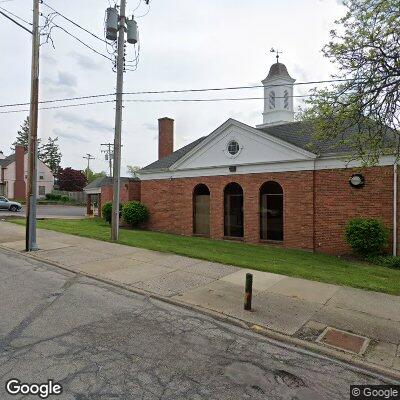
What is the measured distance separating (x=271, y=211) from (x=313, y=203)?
85.2 inches

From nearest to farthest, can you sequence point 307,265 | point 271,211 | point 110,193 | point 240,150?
point 307,265
point 271,211
point 240,150
point 110,193

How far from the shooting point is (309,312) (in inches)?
255

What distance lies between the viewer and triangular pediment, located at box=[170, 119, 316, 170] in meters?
15.3

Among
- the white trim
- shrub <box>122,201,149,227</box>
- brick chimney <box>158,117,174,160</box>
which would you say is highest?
brick chimney <box>158,117,174,160</box>

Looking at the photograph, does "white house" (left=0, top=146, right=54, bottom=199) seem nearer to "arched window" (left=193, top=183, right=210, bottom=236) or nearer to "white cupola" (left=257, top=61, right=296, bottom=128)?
"white cupola" (left=257, top=61, right=296, bottom=128)

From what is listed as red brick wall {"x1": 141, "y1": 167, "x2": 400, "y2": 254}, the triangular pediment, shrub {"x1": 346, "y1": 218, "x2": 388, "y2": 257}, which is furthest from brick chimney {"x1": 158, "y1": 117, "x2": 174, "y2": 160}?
shrub {"x1": 346, "y1": 218, "x2": 388, "y2": 257}

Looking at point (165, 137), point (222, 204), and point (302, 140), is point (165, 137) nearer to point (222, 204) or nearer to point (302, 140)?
point (222, 204)

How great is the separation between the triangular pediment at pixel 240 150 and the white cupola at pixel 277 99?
26.1 feet

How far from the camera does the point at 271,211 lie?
632 inches

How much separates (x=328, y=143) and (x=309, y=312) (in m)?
10.0

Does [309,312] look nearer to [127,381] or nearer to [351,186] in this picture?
[127,381]

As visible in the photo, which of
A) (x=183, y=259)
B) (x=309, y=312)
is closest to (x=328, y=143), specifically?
(x=183, y=259)

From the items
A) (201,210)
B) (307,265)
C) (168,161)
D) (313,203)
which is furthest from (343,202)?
(168,161)

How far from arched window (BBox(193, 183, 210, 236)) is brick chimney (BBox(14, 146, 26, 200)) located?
4192 cm
